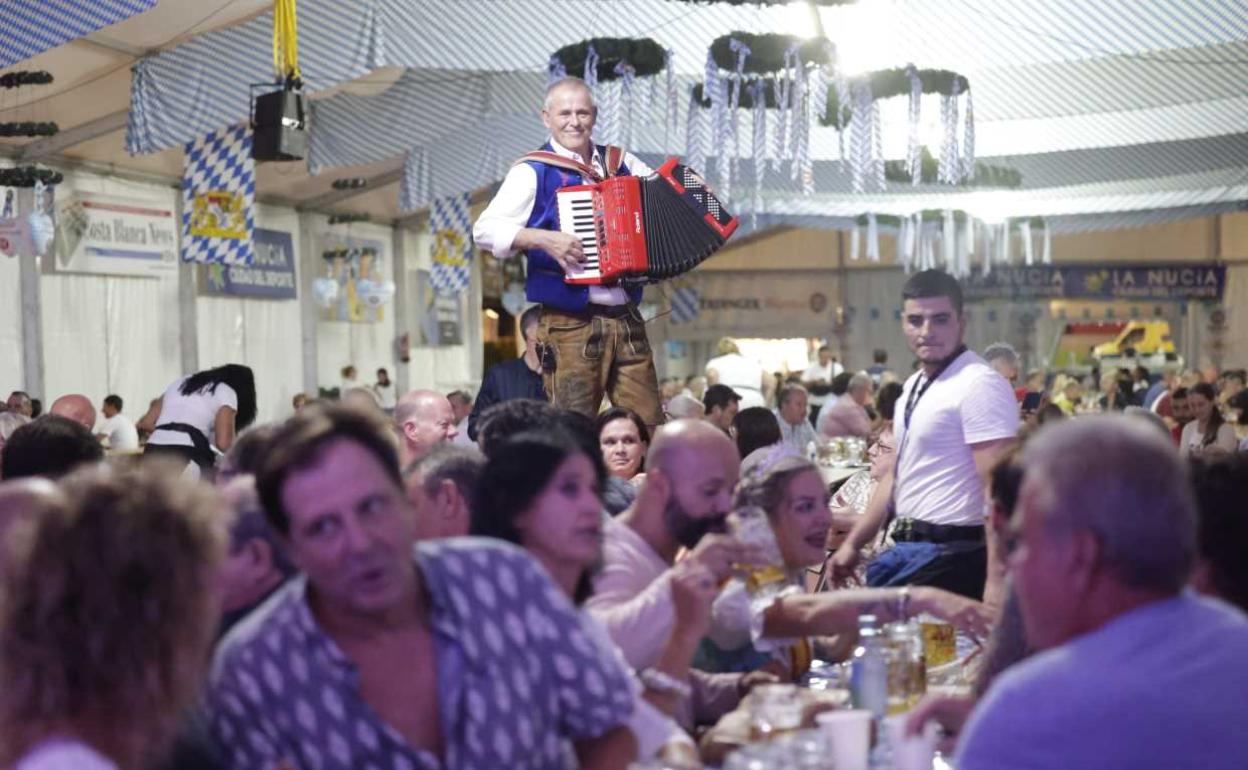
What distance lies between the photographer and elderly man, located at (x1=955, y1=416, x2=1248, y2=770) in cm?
152

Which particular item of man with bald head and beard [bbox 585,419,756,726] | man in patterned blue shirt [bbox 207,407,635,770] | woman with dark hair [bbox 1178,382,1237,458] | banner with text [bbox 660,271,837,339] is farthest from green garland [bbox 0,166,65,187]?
banner with text [bbox 660,271,837,339]

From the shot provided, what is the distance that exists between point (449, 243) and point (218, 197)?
4539 millimetres

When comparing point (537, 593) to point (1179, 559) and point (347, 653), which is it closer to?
point (347, 653)

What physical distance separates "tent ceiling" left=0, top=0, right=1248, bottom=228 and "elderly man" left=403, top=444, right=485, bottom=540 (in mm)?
6041

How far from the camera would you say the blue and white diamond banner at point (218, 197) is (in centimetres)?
1212

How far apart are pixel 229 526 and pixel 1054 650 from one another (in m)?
1.24

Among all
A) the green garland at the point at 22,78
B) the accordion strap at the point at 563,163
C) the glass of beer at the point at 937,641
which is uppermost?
the green garland at the point at 22,78

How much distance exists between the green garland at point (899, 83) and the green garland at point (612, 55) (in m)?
1.28

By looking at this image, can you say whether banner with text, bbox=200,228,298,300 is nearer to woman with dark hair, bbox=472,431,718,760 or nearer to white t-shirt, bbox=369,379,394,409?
white t-shirt, bbox=369,379,394,409

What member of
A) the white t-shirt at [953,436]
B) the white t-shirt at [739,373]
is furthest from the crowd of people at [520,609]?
the white t-shirt at [739,373]

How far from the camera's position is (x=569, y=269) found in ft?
16.3

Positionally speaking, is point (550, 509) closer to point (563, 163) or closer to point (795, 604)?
point (795, 604)

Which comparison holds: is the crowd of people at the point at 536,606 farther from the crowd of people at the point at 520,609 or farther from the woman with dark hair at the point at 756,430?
the woman with dark hair at the point at 756,430

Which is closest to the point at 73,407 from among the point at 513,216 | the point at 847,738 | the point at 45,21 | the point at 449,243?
the point at 45,21
